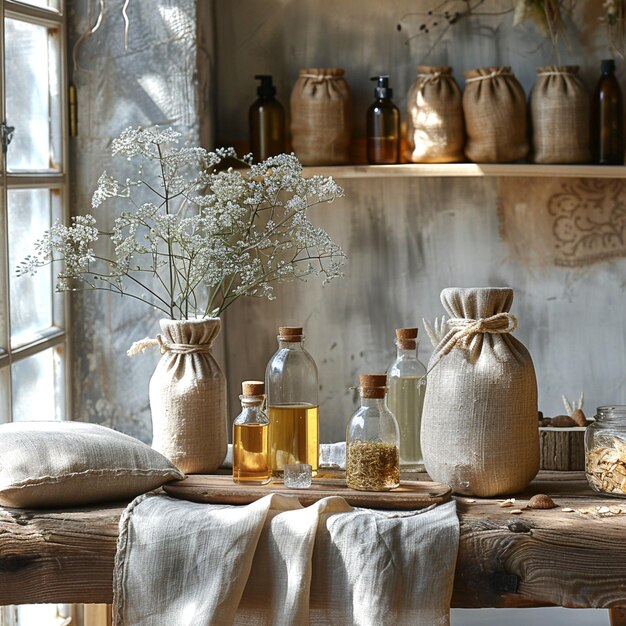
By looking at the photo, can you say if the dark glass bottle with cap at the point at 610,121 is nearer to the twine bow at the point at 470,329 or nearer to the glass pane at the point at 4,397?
the twine bow at the point at 470,329

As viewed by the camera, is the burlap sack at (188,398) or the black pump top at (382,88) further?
the black pump top at (382,88)

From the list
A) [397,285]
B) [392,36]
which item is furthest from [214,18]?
[397,285]

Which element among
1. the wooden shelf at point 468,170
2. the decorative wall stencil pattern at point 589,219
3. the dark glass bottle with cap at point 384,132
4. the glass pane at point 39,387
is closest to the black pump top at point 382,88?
the dark glass bottle with cap at point 384,132

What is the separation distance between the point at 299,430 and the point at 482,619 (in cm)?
124

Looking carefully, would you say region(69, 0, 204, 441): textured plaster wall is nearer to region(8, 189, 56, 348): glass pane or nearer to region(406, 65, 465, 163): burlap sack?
region(8, 189, 56, 348): glass pane

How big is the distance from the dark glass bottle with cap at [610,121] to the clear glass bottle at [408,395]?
1121mm

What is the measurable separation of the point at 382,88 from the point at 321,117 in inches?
6.5

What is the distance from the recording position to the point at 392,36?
2486 mm

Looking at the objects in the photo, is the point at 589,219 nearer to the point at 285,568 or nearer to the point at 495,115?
the point at 495,115

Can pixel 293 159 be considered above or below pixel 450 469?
above

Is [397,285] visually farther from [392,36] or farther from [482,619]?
[482,619]

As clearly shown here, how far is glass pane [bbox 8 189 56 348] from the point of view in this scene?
6.19ft

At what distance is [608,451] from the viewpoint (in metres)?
1.30

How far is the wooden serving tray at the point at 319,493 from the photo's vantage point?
1.26 metres
